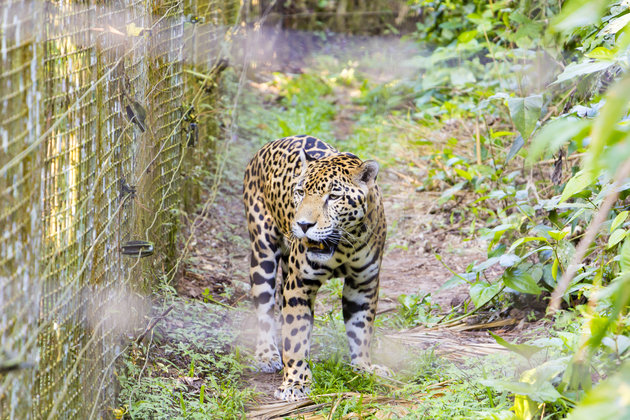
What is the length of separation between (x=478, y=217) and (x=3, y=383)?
217 inches

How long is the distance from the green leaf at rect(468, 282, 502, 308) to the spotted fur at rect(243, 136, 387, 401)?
25.8 inches

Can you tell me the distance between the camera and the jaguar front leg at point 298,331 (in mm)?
4434

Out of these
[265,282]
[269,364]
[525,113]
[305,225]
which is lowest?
[269,364]

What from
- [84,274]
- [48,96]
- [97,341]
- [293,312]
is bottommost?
[293,312]

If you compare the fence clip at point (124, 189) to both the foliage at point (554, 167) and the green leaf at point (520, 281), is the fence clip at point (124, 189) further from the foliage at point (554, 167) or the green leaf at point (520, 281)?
the green leaf at point (520, 281)

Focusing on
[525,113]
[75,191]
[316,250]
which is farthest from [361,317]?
[75,191]

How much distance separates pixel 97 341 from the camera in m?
3.26

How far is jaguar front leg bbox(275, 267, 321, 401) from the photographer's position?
4434mm

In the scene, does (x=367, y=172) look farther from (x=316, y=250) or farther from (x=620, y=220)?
(x=620, y=220)

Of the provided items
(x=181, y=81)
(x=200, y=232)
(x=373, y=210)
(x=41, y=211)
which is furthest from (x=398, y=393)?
(x=200, y=232)

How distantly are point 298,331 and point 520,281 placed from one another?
4.72 feet

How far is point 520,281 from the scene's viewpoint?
4449 mm

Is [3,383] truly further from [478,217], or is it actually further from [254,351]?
[478,217]

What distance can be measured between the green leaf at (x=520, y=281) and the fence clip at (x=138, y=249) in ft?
7.43
